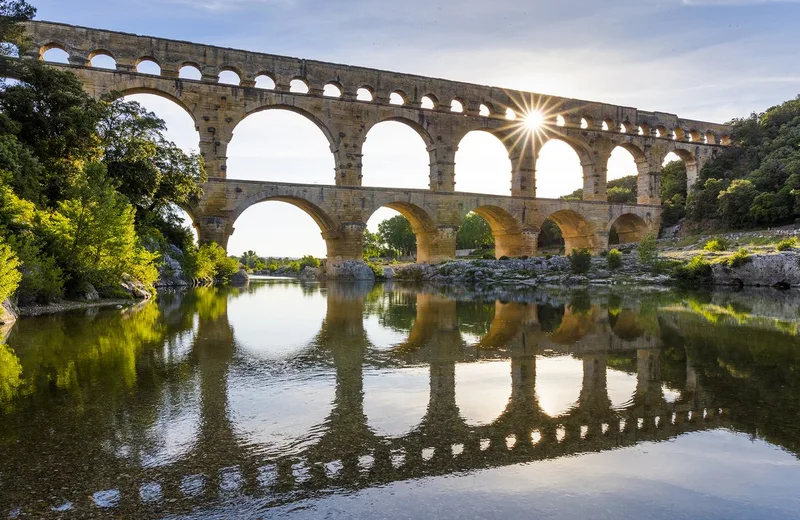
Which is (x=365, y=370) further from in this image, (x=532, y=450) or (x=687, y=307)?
(x=687, y=307)

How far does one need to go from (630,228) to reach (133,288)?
106 ft

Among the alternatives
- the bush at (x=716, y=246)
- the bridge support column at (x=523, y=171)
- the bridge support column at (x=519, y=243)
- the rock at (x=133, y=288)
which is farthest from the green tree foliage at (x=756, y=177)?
the rock at (x=133, y=288)

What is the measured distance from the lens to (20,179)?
13.9 m

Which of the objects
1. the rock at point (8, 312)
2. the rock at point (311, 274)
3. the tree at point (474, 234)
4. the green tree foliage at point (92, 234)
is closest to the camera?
the rock at point (8, 312)

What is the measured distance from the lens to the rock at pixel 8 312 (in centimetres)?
956

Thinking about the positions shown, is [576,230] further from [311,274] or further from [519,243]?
[311,274]

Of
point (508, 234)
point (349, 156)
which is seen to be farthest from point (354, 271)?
point (508, 234)

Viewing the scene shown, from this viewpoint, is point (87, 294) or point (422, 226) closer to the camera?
point (87, 294)

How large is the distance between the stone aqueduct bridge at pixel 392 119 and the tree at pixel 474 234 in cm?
2199

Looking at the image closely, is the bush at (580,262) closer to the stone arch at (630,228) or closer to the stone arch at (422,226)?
the stone arch at (422,226)

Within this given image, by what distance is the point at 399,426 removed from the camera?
413cm

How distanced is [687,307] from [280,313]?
9066 millimetres

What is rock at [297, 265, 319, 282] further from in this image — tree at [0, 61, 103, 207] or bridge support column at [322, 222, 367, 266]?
tree at [0, 61, 103, 207]

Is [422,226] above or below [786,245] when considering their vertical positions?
above
